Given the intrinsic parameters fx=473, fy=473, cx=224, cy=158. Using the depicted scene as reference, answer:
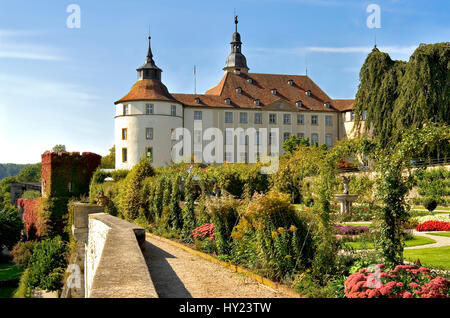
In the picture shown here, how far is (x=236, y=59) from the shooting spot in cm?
5797

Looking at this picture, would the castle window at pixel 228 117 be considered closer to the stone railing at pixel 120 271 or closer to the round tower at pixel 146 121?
the round tower at pixel 146 121

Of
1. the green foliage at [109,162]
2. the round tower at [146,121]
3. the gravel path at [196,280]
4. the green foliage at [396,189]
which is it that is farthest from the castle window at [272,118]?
the green foliage at [396,189]

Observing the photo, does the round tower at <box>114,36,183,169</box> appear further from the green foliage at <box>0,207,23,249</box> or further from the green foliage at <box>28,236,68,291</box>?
the green foliage at <box>28,236,68,291</box>

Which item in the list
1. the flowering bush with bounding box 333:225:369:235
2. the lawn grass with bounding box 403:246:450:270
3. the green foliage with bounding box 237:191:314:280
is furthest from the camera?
the flowering bush with bounding box 333:225:369:235

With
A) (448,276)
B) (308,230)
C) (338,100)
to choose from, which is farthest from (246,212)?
(338,100)

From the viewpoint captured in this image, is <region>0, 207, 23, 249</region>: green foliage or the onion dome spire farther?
the onion dome spire

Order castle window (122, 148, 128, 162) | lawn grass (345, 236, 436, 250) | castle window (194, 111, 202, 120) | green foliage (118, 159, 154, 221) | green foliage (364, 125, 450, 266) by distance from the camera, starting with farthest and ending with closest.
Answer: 1. castle window (194, 111, 202, 120)
2. castle window (122, 148, 128, 162)
3. green foliage (118, 159, 154, 221)
4. lawn grass (345, 236, 436, 250)
5. green foliage (364, 125, 450, 266)

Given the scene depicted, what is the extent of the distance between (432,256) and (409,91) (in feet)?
67.7

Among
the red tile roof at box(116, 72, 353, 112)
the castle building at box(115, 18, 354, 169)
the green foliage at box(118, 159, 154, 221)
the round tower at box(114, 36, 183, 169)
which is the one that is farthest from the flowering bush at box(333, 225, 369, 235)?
the red tile roof at box(116, 72, 353, 112)

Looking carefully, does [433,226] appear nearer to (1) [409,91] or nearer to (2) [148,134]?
(1) [409,91]

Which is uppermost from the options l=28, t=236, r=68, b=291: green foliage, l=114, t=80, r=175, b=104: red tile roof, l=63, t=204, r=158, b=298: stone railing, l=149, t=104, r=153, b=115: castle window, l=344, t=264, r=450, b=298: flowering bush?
l=114, t=80, r=175, b=104: red tile roof

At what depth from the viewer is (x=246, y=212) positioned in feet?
30.5

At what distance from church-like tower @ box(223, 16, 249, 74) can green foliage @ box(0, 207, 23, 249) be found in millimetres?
31352

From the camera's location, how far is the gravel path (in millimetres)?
7805
